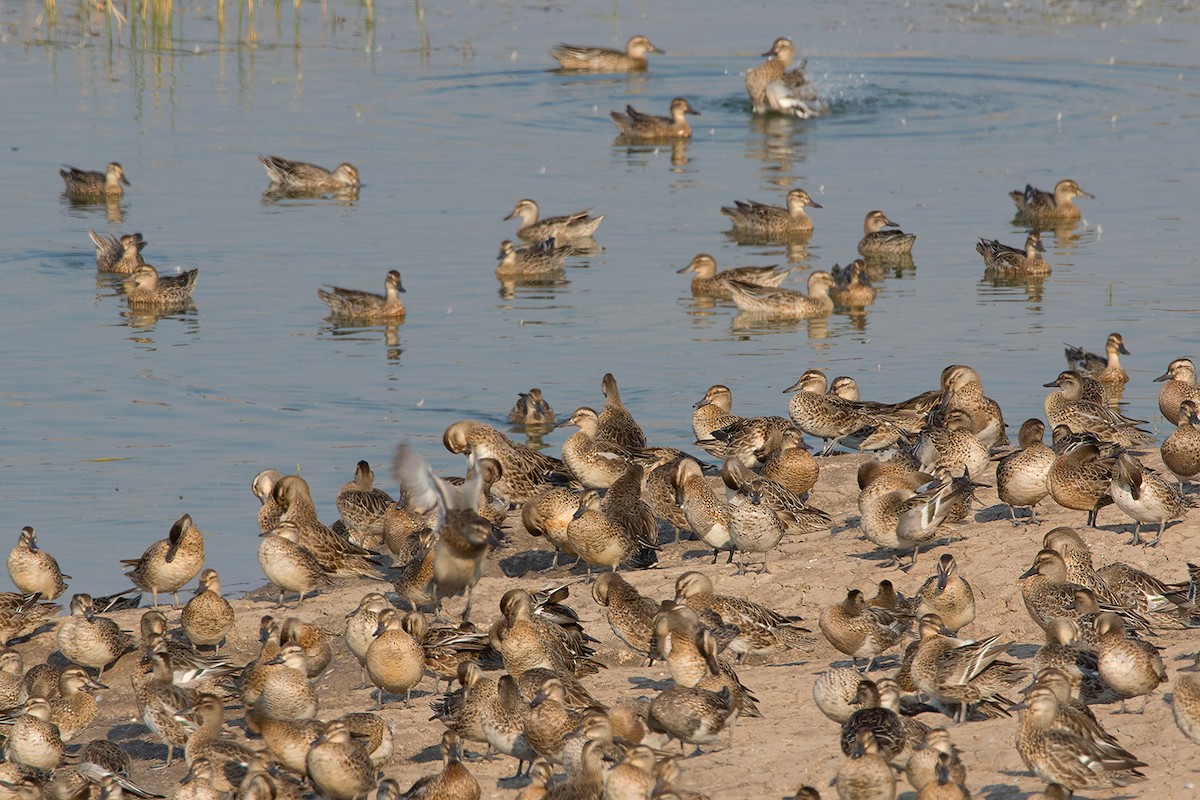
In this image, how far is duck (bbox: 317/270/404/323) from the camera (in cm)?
2189

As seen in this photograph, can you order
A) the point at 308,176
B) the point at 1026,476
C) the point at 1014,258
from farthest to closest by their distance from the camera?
the point at 308,176 → the point at 1014,258 → the point at 1026,476

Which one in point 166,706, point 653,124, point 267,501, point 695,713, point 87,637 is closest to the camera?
point 695,713

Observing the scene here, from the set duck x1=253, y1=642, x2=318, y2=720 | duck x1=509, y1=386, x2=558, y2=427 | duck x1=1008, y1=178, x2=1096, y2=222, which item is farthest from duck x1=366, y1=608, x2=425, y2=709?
duck x1=1008, y1=178, x2=1096, y2=222

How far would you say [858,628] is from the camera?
1052 cm

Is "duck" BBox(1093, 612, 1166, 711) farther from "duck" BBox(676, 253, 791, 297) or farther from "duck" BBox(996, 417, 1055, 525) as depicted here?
"duck" BBox(676, 253, 791, 297)

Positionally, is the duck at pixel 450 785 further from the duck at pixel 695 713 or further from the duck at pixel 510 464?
the duck at pixel 510 464

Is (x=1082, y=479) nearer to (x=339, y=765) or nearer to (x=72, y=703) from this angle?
(x=339, y=765)

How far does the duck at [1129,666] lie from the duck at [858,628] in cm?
153

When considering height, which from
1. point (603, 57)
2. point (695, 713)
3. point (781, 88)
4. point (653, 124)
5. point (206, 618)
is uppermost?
point (603, 57)

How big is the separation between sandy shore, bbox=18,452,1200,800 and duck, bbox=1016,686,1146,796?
0.61 ft

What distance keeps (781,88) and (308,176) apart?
11930mm

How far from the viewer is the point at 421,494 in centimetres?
1127

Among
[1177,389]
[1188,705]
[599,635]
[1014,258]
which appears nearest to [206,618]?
[599,635]

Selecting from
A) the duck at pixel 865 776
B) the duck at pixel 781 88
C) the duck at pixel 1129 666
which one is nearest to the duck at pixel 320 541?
the duck at pixel 865 776
